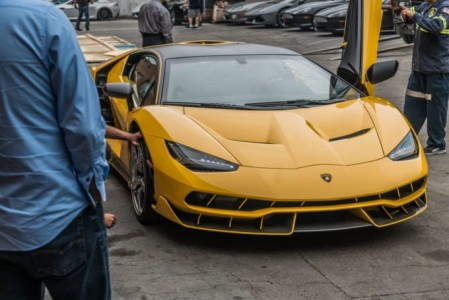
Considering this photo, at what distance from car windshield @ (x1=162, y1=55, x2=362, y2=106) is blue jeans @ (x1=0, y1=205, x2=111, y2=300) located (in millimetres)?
3258

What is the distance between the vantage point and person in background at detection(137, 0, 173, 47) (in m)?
11.6

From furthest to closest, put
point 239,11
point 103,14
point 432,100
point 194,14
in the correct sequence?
point 103,14 → point 239,11 → point 194,14 → point 432,100

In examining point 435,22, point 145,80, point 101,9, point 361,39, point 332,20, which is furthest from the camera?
point 101,9

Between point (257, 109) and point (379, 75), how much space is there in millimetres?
1517

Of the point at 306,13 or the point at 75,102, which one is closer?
the point at 75,102

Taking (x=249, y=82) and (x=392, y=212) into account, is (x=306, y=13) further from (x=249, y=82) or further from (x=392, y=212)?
(x=392, y=212)

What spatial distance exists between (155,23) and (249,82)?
20.4 feet

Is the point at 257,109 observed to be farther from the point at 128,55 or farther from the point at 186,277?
the point at 128,55

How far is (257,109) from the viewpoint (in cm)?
530

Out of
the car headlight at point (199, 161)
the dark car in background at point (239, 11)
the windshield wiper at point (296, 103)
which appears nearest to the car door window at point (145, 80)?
the windshield wiper at point (296, 103)

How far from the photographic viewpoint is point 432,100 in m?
7.23

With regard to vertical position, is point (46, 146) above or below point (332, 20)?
above

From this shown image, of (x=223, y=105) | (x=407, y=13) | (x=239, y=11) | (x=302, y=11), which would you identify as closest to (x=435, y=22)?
(x=407, y=13)

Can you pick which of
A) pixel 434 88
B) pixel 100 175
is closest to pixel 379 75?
pixel 434 88
